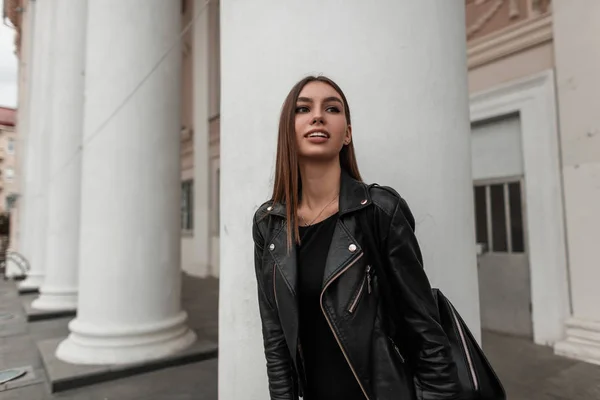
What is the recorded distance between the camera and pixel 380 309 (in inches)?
50.0

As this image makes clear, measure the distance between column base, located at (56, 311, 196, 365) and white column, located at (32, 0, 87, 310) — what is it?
3149 mm

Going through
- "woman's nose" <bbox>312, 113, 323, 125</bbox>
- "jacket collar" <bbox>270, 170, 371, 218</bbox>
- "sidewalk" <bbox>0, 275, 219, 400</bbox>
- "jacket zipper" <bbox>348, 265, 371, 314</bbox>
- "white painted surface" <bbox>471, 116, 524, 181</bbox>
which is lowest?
"sidewalk" <bbox>0, 275, 219, 400</bbox>

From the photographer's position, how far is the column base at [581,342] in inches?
176

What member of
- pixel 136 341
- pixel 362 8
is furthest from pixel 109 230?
pixel 362 8

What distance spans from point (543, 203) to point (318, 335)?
4814 millimetres

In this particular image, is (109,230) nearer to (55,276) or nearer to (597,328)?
(55,276)

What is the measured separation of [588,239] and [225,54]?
463 cm

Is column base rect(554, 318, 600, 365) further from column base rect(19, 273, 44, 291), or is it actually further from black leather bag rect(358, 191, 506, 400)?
column base rect(19, 273, 44, 291)

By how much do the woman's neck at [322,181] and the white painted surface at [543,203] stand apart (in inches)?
183

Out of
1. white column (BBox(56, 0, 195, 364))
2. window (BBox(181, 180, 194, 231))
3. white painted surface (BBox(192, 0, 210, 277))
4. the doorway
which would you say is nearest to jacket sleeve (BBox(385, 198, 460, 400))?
white column (BBox(56, 0, 195, 364))

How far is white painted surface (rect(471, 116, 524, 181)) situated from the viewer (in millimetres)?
5582

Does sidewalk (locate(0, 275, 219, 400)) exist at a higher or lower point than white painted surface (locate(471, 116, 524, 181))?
lower

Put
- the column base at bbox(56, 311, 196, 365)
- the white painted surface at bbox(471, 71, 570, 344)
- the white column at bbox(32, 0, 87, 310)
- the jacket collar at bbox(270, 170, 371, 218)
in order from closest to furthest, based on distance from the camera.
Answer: the jacket collar at bbox(270, 170, 371, 218)
the column base at bbox(56, 311, 196, 365)
the white painted surface at bbox(471, 71, 570, 344)
the white column at bbox(32, 0, 87, 310)

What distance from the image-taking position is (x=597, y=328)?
14.7 feet
